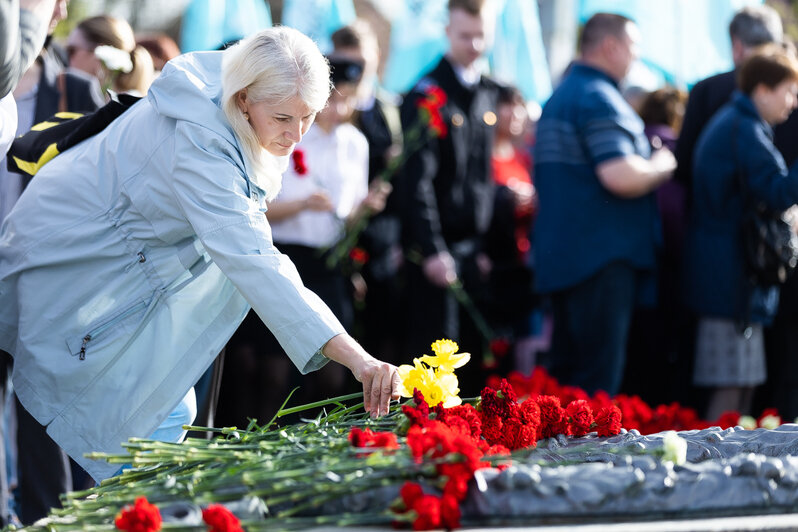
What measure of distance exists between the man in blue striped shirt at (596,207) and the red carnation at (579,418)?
2.45 metres

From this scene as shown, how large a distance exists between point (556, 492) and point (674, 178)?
3.93 m

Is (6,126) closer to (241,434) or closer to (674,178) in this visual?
(241,434)

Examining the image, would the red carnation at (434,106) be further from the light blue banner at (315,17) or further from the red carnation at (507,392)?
the red carnation at (507,392)

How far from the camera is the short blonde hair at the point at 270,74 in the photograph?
2.64 m

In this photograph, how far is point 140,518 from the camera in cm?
195

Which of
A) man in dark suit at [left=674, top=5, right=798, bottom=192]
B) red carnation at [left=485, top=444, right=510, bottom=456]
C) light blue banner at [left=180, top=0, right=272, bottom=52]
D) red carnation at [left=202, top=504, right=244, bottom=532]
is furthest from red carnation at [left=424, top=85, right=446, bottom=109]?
red carnation at [left=202, top=504, right=244, bottom=532]

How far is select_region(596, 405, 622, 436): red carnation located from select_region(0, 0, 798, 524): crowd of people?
2.00ft

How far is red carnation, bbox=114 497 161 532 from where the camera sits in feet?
6.38

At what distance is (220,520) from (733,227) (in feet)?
12.9

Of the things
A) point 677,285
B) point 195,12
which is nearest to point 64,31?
point 195,12

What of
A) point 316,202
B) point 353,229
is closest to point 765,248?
point 353,229

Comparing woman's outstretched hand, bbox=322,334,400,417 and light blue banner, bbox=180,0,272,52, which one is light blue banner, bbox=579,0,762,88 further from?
woman's outstretched hand, bbox=322,334,400,417

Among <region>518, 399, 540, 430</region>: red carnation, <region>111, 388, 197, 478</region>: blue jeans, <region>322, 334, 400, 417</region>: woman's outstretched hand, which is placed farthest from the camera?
<region>111, 388, 197, 478</region>: blue jeans

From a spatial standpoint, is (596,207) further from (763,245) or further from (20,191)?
(20,191)
